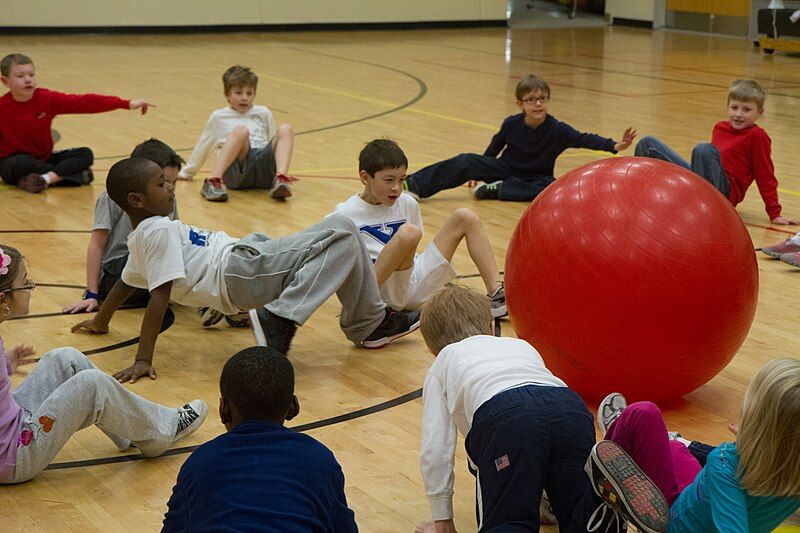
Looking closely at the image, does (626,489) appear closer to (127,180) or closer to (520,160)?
(127,180)

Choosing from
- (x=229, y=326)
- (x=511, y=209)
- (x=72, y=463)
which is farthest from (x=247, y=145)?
(x=72, y=463)

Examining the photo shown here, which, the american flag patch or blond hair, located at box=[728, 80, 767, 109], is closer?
the american flag patch

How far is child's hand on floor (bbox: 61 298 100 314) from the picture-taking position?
4887 mm

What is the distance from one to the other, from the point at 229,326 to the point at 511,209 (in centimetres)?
269

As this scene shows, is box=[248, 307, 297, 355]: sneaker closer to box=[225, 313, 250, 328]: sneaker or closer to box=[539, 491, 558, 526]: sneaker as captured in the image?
box=[225, 313, 250, 328]: sneaker

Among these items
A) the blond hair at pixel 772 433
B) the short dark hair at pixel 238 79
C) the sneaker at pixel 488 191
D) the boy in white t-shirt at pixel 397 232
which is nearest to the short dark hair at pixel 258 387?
the blond hair at pixel 772 433

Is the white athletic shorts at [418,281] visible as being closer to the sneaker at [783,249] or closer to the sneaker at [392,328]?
the sneaker at [392,328]

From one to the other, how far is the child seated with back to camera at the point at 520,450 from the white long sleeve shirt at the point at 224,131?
489cm

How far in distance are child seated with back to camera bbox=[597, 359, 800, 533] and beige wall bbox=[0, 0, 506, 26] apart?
15.4 metres

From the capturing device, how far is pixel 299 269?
14.2ft

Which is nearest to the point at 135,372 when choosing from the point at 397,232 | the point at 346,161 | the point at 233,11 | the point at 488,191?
the point at 397,232

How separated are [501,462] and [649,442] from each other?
0.40 metres

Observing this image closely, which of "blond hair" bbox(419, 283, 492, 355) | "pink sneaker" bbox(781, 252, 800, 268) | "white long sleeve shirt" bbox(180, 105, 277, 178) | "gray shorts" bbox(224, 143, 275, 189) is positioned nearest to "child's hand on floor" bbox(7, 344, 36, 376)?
"blond hair" bbox(419, 283, 492, 355)

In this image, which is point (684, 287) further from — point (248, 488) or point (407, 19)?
point (407, 19)
